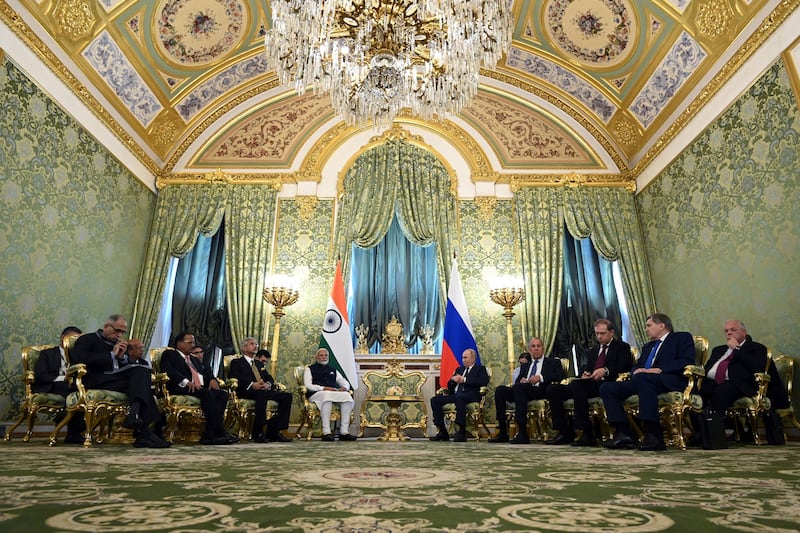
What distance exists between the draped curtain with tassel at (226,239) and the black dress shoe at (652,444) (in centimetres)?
557

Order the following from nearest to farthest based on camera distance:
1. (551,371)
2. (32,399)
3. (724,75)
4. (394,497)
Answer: (394,497), (32,399), (551,371), (724,75)

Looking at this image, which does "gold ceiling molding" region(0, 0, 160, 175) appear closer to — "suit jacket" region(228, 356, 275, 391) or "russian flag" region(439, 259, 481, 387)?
"suit jacket" region(228, 356, 275, 391)

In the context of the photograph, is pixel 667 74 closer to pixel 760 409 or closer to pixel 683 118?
pixel 683 118

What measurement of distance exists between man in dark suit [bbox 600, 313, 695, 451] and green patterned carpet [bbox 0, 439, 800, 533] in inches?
61.5

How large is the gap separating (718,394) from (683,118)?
165 inches

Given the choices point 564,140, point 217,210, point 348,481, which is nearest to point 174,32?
point 217,210

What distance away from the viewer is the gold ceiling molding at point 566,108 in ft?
29.3

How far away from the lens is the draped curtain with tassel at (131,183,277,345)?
314 inches

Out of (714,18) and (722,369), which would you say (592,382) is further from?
(714,18)

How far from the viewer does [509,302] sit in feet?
25.7

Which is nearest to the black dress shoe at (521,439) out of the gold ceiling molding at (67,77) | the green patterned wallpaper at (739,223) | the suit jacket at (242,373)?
the green patterned wallpaper at (739,223)

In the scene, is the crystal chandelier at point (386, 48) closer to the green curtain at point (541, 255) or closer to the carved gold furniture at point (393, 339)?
the green curtain at point (541, 255)

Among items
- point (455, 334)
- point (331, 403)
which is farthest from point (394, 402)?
point (455, 334)

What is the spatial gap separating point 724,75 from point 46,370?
8.02 meters
